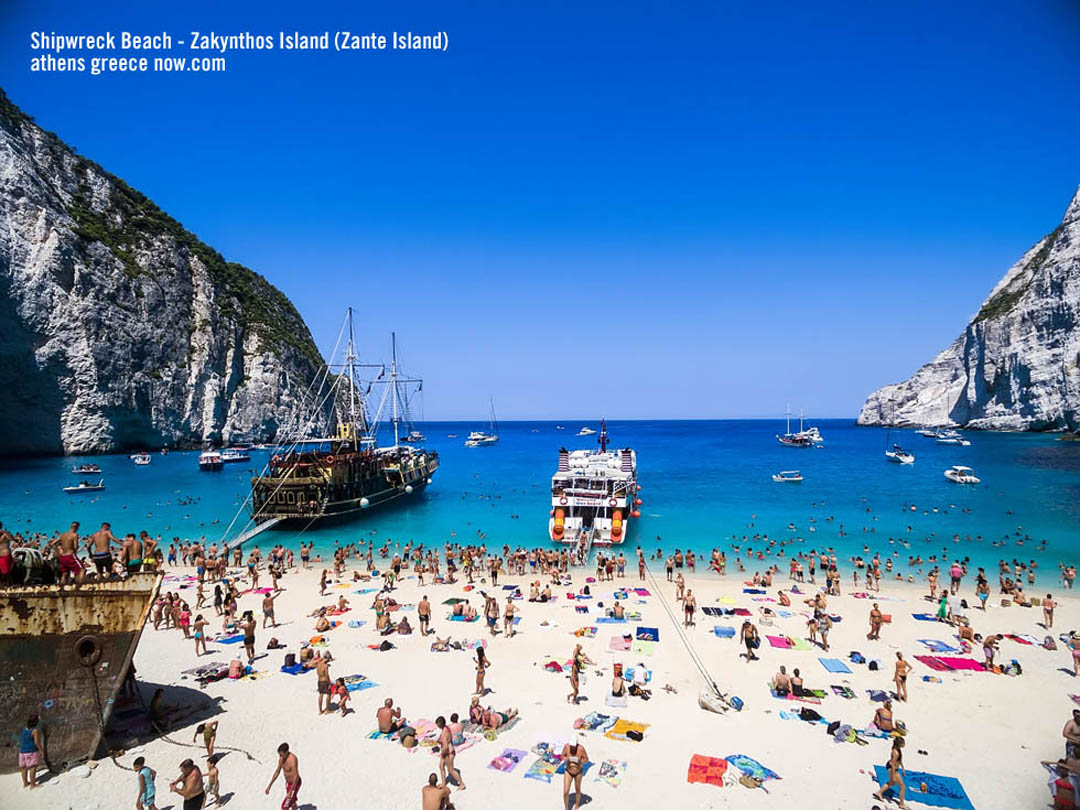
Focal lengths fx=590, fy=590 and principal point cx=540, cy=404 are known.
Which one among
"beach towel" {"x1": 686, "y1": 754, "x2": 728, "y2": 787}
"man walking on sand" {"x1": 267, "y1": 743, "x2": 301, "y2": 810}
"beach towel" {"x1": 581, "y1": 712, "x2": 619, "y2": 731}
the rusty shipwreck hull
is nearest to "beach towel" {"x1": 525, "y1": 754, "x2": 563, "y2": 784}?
"beach towel" {"x1": 581, "y1": 712, "x2": 619, "y2": 731}

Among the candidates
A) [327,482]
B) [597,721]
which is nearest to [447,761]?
[597,721]

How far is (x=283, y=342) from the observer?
121 m

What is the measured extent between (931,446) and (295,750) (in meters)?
124

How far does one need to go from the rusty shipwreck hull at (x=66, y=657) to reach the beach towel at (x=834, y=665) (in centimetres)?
1711

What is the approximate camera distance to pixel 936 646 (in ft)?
61.0

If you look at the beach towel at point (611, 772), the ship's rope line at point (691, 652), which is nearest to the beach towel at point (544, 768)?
the beach towel at point (611, 772)

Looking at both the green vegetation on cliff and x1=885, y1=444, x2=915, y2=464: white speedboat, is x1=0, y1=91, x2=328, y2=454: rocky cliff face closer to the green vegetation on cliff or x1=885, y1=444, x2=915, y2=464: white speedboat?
the green vegetation on cliff

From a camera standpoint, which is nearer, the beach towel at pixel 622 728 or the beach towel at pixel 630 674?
the beach towel at pixel 622 728

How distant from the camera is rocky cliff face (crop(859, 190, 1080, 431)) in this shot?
89.7m

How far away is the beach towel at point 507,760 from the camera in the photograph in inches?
454

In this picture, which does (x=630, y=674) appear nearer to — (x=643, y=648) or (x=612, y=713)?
(x=612, y=713)

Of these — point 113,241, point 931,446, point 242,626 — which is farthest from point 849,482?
point 113,241

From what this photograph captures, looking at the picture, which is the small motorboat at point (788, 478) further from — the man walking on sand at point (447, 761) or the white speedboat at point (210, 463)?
the white speedboat at point (210, 463)

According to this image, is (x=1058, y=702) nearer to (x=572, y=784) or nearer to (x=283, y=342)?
(x=572, y=784)
